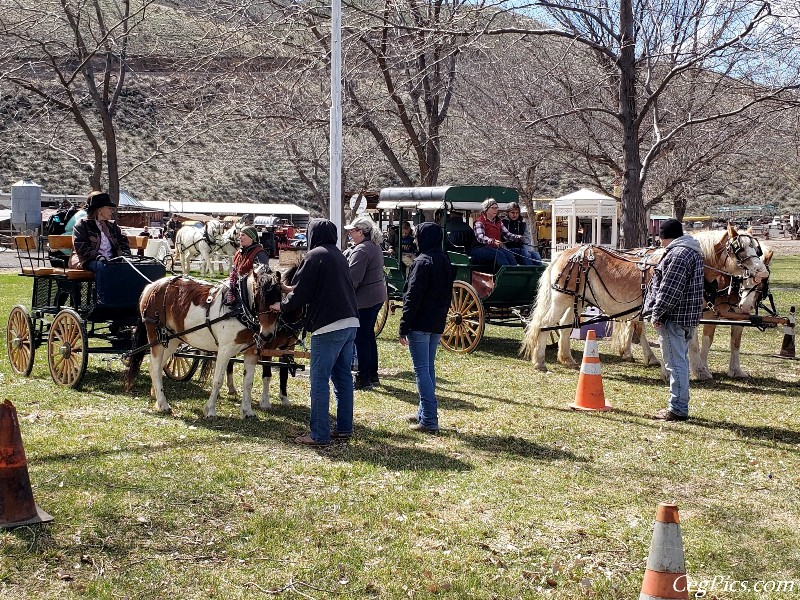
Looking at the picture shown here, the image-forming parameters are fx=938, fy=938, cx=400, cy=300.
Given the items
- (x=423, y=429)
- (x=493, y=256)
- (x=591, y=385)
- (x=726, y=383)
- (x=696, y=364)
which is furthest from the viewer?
(x=493, y=256)

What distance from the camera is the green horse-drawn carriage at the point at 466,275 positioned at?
44.4 feet

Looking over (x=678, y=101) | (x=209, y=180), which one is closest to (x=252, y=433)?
(x=678, y=101)

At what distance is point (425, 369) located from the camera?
28.3 feet

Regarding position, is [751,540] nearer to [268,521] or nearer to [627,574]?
[627,574]

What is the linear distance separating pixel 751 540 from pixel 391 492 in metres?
2.42

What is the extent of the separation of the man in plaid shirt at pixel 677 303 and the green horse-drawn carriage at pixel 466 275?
4.26 meters

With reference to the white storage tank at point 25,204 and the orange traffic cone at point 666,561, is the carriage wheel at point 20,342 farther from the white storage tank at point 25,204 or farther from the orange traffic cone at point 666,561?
the white storage tank at point 25,204

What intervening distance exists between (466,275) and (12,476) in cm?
900

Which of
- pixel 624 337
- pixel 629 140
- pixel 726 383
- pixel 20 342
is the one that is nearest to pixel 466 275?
pixel 624 337

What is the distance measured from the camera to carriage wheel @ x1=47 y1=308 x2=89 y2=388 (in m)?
10.1

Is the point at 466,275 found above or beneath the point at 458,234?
beneath

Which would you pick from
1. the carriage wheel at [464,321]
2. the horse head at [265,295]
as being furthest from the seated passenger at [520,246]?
the horse head at [265,295]

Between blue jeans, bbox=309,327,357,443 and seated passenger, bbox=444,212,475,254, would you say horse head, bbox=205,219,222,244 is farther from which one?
blue jeans, bbox=309,327,357,443

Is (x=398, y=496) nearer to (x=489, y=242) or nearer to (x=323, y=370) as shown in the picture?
(x=323, y=370)
